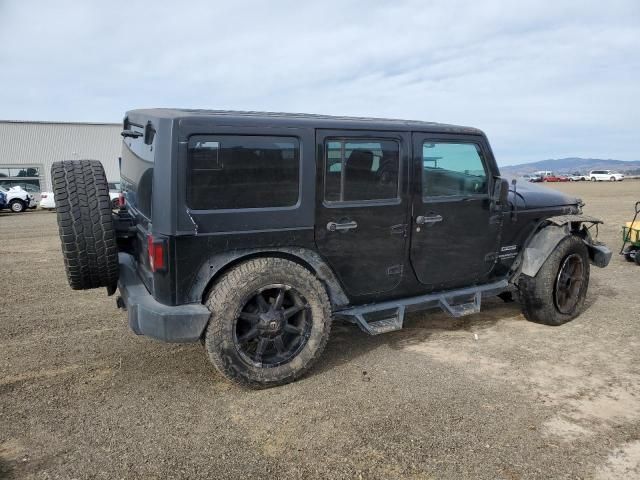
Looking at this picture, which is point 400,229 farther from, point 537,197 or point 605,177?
point 605,177

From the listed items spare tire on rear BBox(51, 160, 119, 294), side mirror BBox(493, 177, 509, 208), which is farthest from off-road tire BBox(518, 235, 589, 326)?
Result: spare tire on rear BBox(51, 160, 119, 294)

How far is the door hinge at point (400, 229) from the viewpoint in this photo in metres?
4.11

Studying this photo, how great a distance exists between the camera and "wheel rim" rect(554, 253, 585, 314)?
5.14 meters

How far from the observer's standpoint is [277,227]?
3.61 meters

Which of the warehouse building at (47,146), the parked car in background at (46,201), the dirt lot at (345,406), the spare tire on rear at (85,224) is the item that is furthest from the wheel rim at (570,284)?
the warehouse building at (47,146)

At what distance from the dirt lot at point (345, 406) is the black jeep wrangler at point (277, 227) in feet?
1.31

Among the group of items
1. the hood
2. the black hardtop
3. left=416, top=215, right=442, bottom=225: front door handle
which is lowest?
left=416, top=215, right=442, bottom=225: front door handle

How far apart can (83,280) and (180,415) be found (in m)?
1.18

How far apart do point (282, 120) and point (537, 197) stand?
9.61 ft

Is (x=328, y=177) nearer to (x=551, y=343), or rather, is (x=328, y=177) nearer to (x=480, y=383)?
(x=480, y=383)

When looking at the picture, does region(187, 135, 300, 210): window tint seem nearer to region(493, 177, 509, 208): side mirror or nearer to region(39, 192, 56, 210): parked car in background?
region(493, 177, 509, 208): side mirror

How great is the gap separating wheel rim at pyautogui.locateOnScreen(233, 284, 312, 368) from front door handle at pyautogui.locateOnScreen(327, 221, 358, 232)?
55cm

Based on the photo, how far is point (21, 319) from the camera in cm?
523

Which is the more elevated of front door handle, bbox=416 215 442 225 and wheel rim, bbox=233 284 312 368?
front door handle, bbox=416 215 442 225
